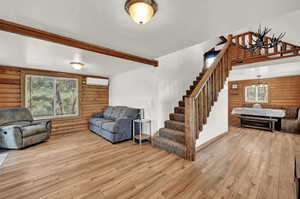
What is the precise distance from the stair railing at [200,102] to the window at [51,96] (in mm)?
4358

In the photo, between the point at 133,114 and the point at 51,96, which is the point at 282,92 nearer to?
the point at 133,114

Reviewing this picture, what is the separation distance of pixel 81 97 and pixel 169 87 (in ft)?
11.6

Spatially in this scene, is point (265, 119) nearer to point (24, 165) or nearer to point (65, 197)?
point (65, 197)

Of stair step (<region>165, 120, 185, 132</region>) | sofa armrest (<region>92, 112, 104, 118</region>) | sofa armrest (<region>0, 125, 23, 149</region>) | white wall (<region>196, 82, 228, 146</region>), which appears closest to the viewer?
sofa armrest (<region>0, 125, 23, 149</region>)

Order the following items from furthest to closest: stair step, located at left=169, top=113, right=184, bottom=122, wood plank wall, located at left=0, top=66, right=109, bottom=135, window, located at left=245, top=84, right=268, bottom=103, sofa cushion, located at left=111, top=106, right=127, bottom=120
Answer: window, located at left=245, top=84, right=268, bottom=103 < sofa cushion, located at left=111, top=106, right=127, bottom=120 < wood plank wall, located at left=0, top=66, right=109, bottom=135 < stair step, located at left=169, top=113, right=184, bottom=122

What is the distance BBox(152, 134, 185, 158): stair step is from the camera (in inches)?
102

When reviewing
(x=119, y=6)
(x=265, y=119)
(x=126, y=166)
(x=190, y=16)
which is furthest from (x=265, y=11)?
(x=265, y=119)

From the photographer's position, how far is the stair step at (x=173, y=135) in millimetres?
2788

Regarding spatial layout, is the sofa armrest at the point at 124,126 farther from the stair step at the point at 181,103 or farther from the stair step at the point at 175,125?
the stair step at the point at 181,103

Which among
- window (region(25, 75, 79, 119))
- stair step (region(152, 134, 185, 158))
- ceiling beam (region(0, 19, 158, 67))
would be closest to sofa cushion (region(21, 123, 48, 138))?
window (region(25, 75, 79, 119))

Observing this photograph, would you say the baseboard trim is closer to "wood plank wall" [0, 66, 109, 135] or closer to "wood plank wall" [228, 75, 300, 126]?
"wood plank wall" [228, 75, 300, 126]

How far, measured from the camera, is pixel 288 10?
1515 mm

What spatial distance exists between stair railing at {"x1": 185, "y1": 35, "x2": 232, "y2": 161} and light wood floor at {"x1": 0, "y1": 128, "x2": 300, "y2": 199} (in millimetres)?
435

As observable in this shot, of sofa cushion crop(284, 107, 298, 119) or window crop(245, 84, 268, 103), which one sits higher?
window crop(245, 84, 268, 103)
